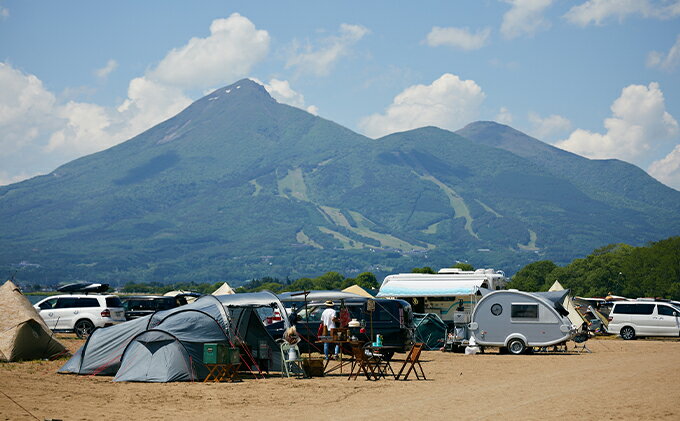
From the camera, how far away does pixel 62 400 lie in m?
15.2

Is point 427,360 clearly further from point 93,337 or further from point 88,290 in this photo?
point 88,290

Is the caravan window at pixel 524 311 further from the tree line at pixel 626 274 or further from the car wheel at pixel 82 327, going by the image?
the tree line at pixel 626 274

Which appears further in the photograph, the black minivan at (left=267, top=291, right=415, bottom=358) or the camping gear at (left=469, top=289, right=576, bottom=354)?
the camping gear at (left=469, top=289, right=576, bottom=354)

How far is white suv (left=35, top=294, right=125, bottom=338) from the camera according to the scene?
2964 cm

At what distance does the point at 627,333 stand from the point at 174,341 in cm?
2272

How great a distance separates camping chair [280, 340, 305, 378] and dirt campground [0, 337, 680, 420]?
14.3 inches

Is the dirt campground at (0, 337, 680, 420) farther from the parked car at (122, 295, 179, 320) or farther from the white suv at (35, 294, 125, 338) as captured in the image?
the parked car at (122, 295, 179, 320)

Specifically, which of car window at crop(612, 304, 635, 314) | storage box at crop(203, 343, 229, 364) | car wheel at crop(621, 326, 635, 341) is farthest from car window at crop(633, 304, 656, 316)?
storage box at crop(203, 343, 229, 364)

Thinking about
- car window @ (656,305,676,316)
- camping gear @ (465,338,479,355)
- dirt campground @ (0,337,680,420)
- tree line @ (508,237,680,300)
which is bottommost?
dirt campground @ (0,337,680,420)

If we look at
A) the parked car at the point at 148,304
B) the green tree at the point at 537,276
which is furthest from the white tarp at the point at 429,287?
the green tree at the point at 537,276

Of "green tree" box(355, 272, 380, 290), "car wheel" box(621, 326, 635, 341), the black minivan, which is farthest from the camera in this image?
"green tree" box(355, 272, 380, 290)

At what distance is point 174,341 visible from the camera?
19.2 metres

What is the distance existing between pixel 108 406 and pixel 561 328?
15962mm

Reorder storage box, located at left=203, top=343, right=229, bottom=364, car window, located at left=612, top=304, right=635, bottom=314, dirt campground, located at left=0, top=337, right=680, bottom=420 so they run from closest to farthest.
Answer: dirt campground, located at left=0, top=337, right=680, bottom=420, storage box, located at left=203, top=343, right=229, bottom=364, car window, located at left=612, top=304, right=635, bottom=314
